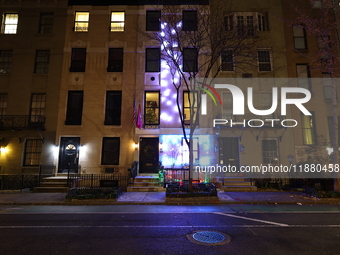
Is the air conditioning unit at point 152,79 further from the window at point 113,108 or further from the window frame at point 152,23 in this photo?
the window frame at point 152,23

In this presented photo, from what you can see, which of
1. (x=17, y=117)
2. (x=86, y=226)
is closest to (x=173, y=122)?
(x=86, y=226)

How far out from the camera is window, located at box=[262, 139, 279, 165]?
628 inches

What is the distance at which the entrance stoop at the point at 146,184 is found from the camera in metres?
13.5

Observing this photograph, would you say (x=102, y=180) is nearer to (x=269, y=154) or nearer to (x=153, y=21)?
(x=269, y=154)

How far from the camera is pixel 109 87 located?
54.6ft

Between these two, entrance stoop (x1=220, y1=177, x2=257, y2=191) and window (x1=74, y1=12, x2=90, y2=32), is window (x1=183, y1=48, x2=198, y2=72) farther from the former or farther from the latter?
window (x1=74, y1=12, x2=90, y2=32)

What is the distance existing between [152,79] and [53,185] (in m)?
10.2

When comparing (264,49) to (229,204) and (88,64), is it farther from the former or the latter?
(88,64)

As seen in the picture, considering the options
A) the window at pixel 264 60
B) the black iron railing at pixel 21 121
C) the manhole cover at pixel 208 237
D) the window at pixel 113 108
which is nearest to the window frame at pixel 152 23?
the window at pixel 113 108

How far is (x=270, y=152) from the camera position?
16.1m

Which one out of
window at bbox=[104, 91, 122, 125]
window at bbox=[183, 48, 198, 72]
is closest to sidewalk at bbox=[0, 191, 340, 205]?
window at bbox=[104, 91, 122, 125]

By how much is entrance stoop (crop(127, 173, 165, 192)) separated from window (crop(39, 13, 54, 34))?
14346 millimetres

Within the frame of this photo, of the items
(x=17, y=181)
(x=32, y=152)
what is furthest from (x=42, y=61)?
(x=17, y=181)

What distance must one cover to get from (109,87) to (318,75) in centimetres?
1677
